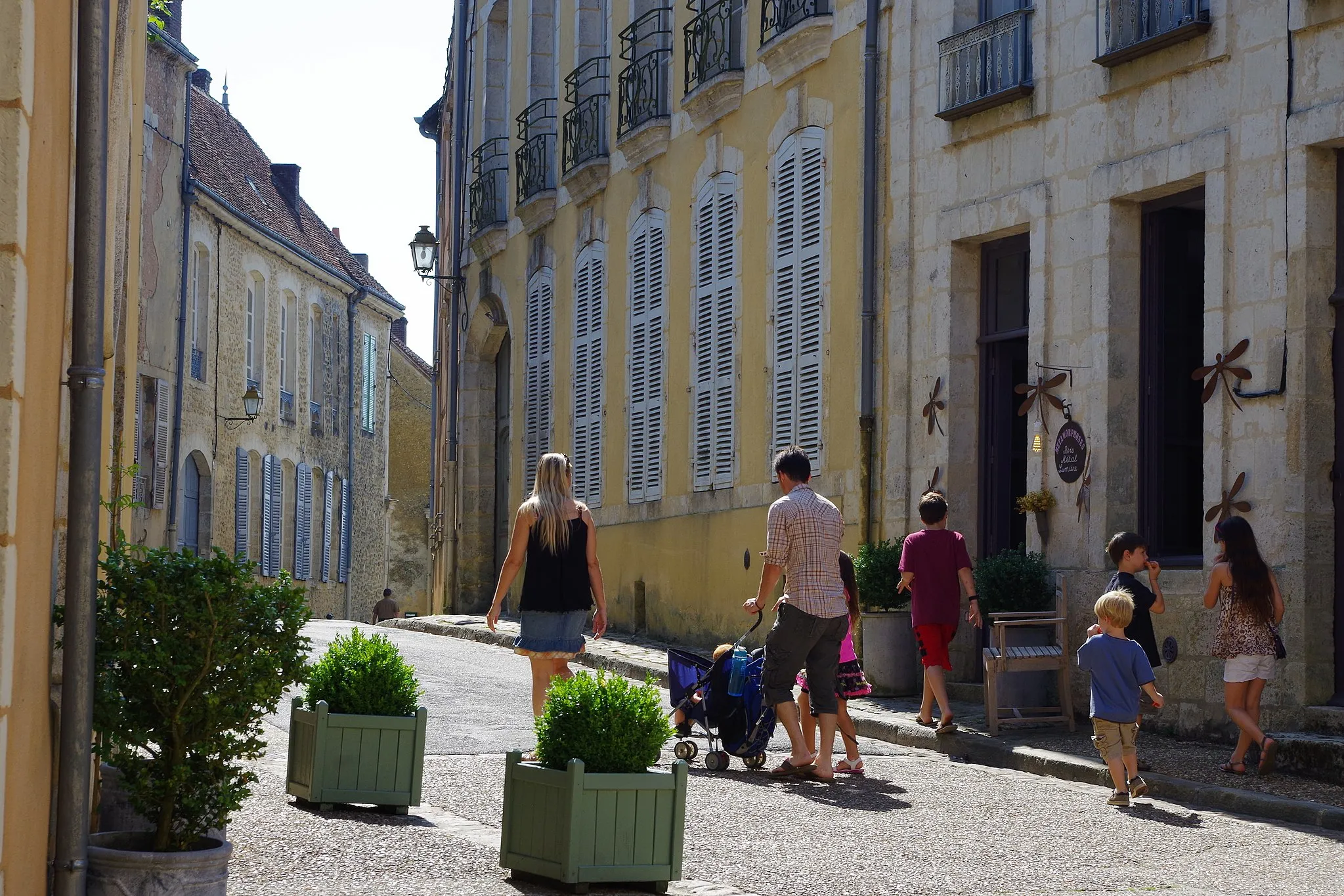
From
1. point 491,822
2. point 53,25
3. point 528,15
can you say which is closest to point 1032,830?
point 491,822

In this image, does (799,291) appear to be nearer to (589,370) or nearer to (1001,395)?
(1001,395)

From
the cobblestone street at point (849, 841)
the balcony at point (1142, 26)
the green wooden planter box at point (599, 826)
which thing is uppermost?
the balcony at point (1142, 26)

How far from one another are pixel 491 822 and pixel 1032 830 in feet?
7.92

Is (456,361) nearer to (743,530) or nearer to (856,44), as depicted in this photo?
(743,530)

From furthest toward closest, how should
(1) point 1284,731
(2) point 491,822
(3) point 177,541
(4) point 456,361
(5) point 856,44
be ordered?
1. (3) point 177,541
2. (4) point 456,361
3. (5) point 856,44
4. (1) point 1284,731
5. (2) point 491,822

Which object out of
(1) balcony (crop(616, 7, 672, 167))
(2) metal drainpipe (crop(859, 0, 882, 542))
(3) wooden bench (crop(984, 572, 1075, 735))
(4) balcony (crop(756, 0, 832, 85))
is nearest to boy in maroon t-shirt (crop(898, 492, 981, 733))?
(3) wooden bench (crop(984, 572, 1075, 735))

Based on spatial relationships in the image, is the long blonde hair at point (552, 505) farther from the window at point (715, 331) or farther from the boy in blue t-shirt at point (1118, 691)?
the window at point (715, 331)

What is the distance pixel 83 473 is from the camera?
17.6 feet

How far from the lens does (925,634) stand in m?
12.3

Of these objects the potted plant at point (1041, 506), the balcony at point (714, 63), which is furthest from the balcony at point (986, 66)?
the balcony at point (714, 63)

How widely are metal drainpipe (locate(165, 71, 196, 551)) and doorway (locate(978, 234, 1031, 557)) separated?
707 inches

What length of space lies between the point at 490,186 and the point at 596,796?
20882 millimetres

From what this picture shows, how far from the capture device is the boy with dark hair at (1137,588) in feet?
34.8

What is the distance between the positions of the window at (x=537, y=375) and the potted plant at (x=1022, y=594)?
470 inches
